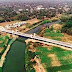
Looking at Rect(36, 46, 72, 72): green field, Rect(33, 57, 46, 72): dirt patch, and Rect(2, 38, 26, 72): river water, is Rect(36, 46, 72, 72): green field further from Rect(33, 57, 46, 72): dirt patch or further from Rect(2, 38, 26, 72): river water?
Rect(2, 38, 26, 72): river water

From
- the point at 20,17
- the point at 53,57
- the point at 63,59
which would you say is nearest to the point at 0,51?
the point at 53,57

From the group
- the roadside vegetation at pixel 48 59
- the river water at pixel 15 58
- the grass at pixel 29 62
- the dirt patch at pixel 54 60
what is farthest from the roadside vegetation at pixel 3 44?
the dirt patch at pixel 54 60

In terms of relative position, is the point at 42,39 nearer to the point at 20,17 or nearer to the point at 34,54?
the point at 34,54

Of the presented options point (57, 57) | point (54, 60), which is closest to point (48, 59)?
point (54, 60)

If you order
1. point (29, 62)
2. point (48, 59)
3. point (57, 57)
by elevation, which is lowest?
point (29, 62)

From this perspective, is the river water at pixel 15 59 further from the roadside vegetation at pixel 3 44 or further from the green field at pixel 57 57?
the green field at pixel 57 57

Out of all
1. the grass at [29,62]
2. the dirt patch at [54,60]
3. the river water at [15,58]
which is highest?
the dirt patch at [54,60]

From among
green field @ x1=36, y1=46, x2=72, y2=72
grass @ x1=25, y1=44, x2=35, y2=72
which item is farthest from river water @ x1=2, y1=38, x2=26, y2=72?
green field @ x1=36, y1=46, x2=72, y2=72

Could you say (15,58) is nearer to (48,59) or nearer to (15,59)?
(15,59)
